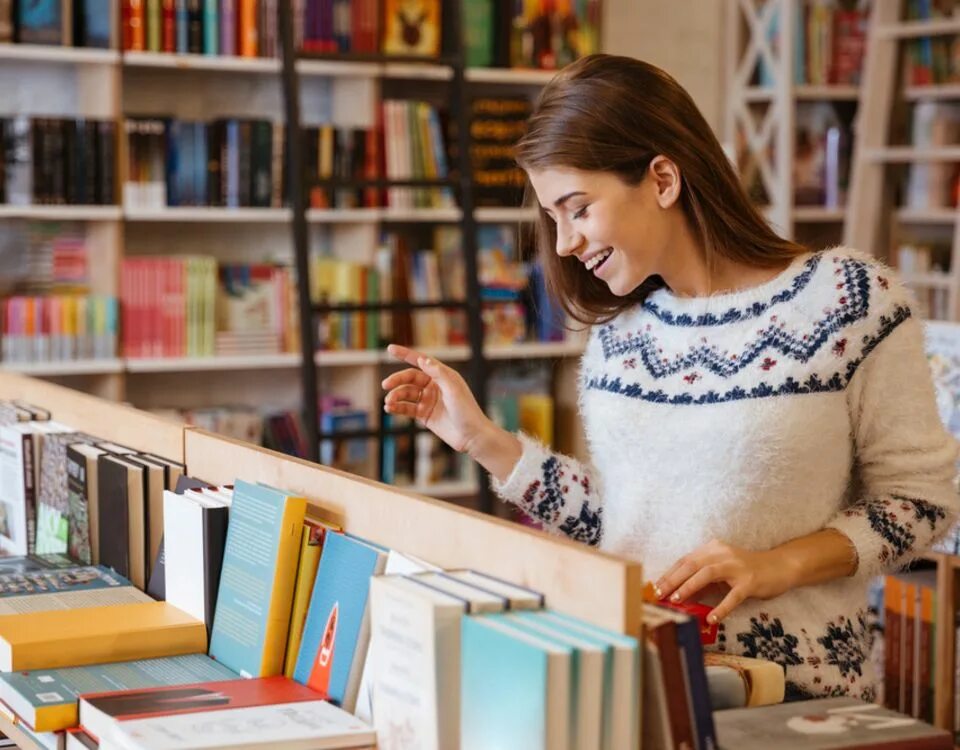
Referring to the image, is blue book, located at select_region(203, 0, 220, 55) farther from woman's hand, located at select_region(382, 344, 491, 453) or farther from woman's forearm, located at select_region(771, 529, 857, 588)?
woman's forearm, located at select_region(771, 529, 857, 588)

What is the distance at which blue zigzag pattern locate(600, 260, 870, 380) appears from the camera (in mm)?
1634

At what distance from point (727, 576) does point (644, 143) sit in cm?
52

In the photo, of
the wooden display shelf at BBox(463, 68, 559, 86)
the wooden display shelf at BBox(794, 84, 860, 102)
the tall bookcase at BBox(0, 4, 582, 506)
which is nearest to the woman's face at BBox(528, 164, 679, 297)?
the tall bookcase at BBox(0, 4, 582, 506)

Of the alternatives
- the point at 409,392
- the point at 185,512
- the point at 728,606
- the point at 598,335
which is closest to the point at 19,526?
the point at 185,512

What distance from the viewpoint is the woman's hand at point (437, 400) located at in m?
1.79

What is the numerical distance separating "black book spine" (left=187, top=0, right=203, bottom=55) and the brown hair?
2671 mm

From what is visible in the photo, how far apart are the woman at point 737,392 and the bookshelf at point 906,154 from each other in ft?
10.3

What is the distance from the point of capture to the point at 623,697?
3.74ft

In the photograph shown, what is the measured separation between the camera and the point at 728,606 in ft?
4.79

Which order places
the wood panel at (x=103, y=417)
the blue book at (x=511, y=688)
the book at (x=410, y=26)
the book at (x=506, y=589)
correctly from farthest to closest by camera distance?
the book at (x=410, y=26), the wood panel at (x=103, y=417), the book at (x=506, y=589), the blue book at (x=511, y=688)

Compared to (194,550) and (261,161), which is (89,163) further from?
(194,550)

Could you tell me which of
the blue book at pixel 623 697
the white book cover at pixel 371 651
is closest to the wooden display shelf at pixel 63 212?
the white book cover at pixel 371 651

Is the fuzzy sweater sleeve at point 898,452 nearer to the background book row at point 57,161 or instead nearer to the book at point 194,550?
the book at point 194,550

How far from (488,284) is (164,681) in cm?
323
